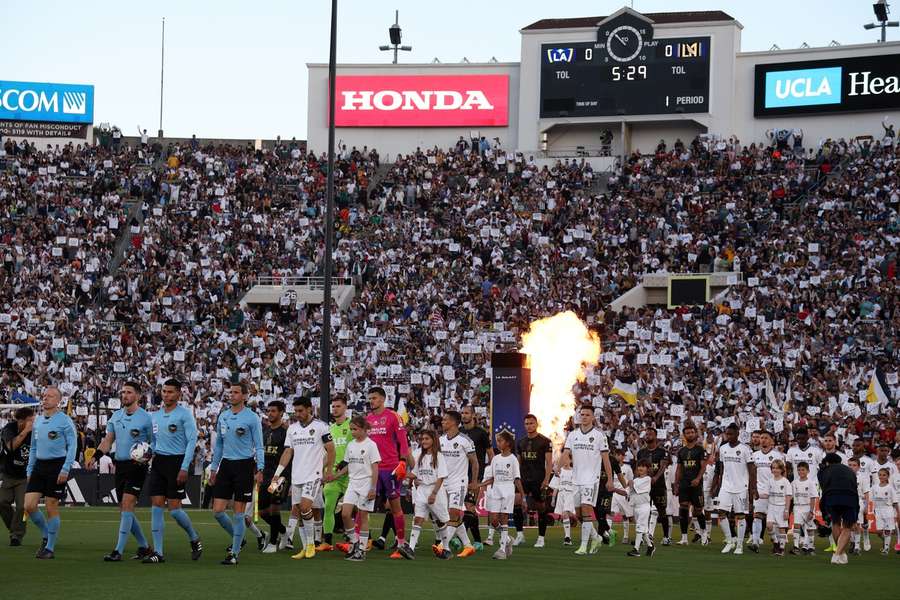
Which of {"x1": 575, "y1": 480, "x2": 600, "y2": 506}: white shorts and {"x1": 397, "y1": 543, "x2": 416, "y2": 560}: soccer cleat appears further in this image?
{"x1": 575, "y1": 480, "x2": 600, "y2": 506}: white shorts

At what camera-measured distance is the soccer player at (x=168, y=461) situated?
16.8 meters

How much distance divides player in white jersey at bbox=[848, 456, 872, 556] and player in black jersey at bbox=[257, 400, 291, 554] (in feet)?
32.4

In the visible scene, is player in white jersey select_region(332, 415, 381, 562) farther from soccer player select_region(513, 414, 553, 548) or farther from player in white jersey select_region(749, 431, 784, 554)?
player in white jersey select_region(749, 431, 784, 554)

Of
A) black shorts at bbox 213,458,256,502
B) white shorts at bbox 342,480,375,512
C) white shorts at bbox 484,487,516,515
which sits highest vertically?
black shorts at bbox 213,458,256,502

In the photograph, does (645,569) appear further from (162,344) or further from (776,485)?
(162,344)

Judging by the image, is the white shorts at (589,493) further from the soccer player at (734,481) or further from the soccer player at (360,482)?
the soccer player at (360,482)

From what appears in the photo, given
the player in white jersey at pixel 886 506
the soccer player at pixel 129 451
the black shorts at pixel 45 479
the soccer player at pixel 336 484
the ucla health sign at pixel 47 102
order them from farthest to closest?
the ucla health sign at pixel 47 102 < the player in white jersey at pixel 886 506 < the soccer player at pixel 336 484 < the black shorts at pixel 45 479 < the soccer player at pixel 129 451

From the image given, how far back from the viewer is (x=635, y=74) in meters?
55.5

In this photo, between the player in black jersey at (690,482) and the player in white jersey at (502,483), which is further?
the player in black jersey at (690,482)

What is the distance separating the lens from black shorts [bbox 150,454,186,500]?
16.8 metres

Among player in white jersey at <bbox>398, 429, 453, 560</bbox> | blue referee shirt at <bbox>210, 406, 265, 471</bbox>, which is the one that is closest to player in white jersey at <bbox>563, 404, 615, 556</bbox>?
player in white jersey at <bbox>398, 429, 453, 560</bbox>

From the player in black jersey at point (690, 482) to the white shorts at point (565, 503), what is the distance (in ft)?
6.11

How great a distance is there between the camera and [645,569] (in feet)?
59.0

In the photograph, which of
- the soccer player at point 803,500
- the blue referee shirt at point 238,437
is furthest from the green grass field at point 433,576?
the soccer player at point 803,500
